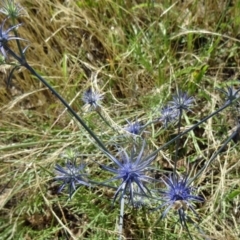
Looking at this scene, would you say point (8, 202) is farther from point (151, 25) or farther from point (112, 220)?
point (151, 25)

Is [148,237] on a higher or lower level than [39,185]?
lower

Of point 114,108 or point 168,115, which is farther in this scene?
point 114,108

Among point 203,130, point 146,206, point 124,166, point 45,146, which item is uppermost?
point 124,166

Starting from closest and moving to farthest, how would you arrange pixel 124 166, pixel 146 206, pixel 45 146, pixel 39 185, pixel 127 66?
pixel 124 166, pixel 146 206, pixel 39 185, pixel 45 146, pixel 127 66

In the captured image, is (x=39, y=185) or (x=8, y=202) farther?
(x=8, y=202)

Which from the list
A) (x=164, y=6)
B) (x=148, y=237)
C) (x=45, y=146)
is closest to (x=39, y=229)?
(x=45, y=146)

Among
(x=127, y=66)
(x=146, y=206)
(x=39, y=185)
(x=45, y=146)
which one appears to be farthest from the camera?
(x=127, y=66)

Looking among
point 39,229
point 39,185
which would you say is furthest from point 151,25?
point 39,229

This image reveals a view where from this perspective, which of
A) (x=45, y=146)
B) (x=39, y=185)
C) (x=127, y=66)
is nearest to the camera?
(x=39, y=185)

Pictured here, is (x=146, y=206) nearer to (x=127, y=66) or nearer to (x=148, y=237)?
(x=148, y=237)
